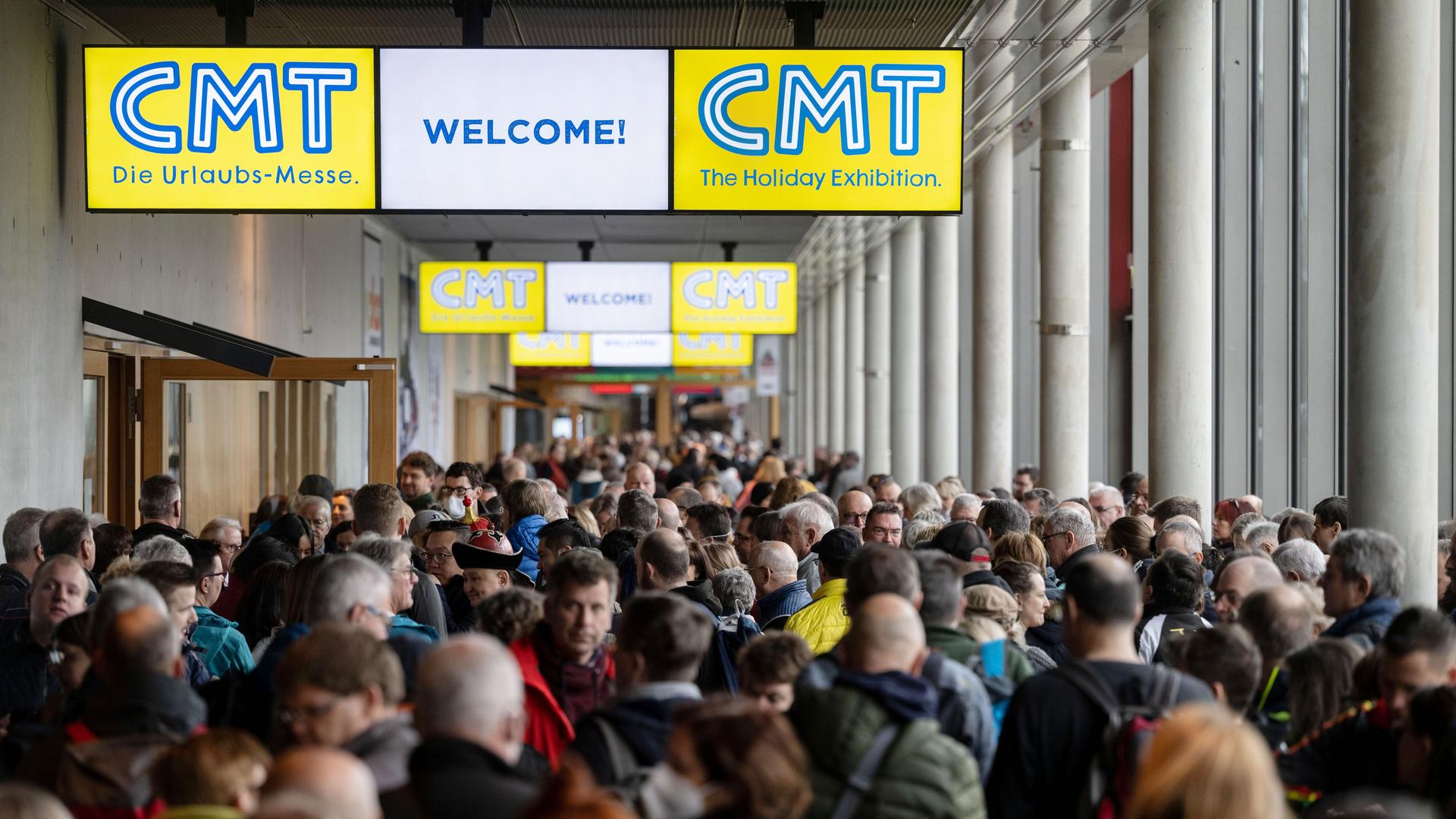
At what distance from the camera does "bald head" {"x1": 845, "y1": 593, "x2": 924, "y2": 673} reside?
3859 millimetres

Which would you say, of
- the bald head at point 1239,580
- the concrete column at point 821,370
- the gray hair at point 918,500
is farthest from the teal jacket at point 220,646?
the concrete column at point 821,370

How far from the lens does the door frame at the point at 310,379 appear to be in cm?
1121

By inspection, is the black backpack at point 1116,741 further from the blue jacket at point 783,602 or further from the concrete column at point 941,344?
the concrete column at point 941,344

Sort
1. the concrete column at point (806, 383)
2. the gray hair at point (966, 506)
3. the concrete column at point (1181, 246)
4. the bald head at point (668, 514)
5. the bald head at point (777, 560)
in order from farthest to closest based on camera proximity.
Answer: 1. the concrete column at point (806, 383)
2. the concrete column at point (1181, 246)
3. the gray hair at point (966, 506)
4. the bald head at point (668, 514)
5. the bald head at point (777, 560)

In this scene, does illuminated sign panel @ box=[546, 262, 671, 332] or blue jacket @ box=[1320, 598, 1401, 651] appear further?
illuminated sign panel @ box=[546, 262, 671, 332]

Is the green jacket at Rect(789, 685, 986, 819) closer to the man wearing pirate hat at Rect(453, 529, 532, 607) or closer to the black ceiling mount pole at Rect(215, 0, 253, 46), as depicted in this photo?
the man wearing pirate hat at Rect(453, 529, 532, 607)

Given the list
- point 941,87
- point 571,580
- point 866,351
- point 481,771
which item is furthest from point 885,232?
point 481,771

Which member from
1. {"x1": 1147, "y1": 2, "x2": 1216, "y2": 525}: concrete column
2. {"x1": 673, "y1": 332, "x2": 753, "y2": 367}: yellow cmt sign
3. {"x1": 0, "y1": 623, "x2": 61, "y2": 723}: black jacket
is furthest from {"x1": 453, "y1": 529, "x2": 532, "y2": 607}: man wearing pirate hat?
{"x1": 673, "y1": 332, "x2": 753, "y2": 367}: yellow cmt sign

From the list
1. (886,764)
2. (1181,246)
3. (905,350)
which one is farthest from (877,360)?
(886,764)

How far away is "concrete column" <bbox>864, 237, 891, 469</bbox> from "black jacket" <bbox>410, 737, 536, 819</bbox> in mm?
23551

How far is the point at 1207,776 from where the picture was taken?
9.22ft

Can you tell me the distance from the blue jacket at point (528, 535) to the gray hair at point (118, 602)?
4514 mm

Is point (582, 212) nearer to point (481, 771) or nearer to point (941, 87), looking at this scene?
point (941, 87)

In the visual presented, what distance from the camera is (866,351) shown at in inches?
1093
